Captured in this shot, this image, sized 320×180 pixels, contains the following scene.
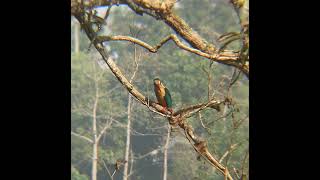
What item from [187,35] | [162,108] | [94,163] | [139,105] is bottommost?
[162,108]

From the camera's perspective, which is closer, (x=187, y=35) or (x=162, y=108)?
(x=187, y=35)

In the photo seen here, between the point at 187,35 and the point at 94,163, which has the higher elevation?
the point at 94,163

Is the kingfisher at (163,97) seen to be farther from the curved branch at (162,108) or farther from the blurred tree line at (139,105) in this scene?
the blurred tree line at (139,105)

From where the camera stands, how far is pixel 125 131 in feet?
38.8

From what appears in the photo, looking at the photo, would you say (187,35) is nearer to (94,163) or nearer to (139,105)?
(139,105)

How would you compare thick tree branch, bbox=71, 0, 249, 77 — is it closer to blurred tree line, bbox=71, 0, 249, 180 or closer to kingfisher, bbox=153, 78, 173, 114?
kingfisher, bbox=153, 78, 173, 114

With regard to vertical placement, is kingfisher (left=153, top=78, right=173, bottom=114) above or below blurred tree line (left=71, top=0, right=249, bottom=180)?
below

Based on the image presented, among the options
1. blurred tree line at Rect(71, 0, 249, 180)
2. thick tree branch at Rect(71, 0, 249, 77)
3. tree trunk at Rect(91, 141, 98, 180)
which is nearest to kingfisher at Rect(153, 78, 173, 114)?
thick tree branch at Rect(71, 0, 249, 77)

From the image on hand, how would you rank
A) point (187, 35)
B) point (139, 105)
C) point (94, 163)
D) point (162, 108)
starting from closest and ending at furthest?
1. point (187, 35)
2. point (162, 108)
3. point (139, 105)
4. point (94, 163)

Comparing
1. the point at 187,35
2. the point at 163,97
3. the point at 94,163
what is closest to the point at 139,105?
the point at 94,163

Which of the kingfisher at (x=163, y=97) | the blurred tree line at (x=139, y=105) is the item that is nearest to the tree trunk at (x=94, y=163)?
the blurred tree line at (x=139, y=105)

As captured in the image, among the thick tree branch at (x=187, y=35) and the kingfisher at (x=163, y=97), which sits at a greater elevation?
the thick tree branch at (x=187, y=35)
